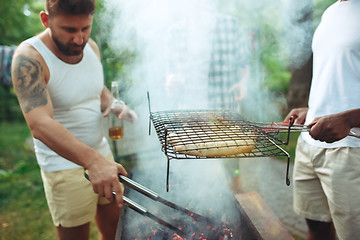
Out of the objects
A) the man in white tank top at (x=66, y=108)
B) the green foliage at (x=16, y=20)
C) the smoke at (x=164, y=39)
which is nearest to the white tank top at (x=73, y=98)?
the man in white tank top at (x=66, y=108)

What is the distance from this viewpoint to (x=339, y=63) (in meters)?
2.06

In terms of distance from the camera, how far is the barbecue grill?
1579 millimetres

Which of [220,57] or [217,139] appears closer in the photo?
[217,139]

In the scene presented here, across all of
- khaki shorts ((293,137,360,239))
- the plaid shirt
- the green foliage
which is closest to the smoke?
the plaid shirt

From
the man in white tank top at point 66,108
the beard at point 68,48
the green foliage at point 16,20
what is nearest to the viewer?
the man in white tank top at point 66,108

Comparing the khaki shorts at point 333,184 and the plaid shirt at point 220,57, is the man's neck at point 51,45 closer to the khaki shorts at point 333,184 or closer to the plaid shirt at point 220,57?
the plaid shirt at point 220,57

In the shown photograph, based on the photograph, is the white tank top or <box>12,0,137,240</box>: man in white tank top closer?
<box>12,0,137,240</box>: man in white tank top

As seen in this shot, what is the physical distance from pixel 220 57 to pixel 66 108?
8.67ft

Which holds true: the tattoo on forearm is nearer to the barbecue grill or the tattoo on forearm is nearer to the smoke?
the barbecue grill

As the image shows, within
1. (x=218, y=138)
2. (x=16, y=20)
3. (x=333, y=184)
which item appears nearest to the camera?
(x=218, y=138)

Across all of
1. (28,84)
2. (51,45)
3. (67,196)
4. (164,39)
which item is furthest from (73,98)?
(164,39)

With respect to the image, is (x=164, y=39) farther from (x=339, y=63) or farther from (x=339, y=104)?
(x=339, y=104)

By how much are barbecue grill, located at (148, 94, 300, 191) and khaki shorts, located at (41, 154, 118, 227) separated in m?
1.13

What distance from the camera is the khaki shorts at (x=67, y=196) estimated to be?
243 centimetres
